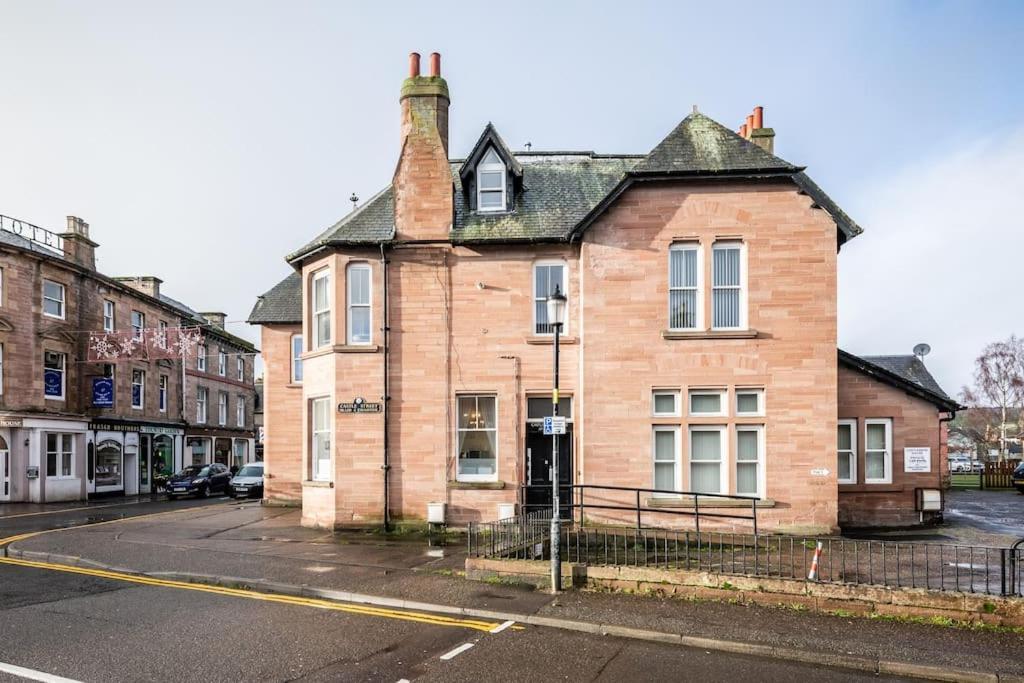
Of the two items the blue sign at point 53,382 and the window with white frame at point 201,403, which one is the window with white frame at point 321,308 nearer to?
the blue sign at point 53,382

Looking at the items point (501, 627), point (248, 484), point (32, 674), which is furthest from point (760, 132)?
point (248, 484)

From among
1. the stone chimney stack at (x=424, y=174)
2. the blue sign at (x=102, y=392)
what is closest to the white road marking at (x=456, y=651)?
the stone chimney stack at (x=424, y=174)

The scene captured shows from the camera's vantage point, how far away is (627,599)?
1070 cm

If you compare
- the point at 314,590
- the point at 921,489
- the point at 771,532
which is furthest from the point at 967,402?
the point at 314,590

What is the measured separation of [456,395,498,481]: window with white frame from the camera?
1797 cm

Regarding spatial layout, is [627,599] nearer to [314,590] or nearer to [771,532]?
[314,590]

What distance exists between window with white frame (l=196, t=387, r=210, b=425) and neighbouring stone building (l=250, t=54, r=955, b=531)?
32.4 m

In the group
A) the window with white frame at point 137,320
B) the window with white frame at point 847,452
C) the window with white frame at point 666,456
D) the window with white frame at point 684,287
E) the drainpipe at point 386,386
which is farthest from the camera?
the window with white frame at point 137,320

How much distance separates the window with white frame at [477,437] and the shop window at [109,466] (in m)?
26.0

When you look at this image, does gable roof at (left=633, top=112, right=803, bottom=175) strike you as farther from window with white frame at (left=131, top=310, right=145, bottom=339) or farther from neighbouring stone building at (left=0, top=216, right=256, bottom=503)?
→ window with white frame at (left=131, top=310, right=145, bottom=339)

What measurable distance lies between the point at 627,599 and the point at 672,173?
10.2 metres

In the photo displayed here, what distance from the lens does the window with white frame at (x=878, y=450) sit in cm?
1873

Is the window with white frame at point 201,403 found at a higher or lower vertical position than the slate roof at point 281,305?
lower

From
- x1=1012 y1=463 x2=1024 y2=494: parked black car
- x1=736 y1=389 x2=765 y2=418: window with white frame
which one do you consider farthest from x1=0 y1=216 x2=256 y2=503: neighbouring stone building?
x1=1012 y1=463 x2=1024 y2=494: parked black car
